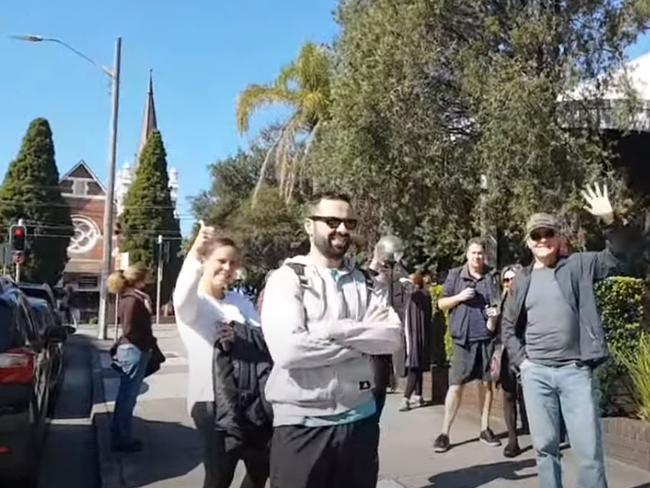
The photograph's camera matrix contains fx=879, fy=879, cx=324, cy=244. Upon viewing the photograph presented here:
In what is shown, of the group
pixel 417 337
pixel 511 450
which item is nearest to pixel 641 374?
pixel 511 450

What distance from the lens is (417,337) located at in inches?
367

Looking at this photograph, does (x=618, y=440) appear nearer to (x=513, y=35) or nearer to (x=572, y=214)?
(x=572, y=214)

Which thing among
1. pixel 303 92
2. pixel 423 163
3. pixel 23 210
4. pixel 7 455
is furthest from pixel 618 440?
pixel 23 210

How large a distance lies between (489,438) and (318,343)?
4402 mm

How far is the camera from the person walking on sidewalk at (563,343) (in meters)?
4.81

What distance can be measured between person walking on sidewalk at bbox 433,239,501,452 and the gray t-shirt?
77.1 inches

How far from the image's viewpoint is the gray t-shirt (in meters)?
4.86

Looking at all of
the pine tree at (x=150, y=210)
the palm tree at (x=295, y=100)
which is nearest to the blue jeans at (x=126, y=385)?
the palm tree at (x=295, y=100)

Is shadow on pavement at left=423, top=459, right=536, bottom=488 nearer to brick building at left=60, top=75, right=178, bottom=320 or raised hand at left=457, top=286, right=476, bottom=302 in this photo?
raised hand at left=457, top=286, right=476, bottom=302

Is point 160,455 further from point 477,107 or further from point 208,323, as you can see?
point 477,107

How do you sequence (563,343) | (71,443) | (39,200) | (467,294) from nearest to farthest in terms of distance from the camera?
(563,343) < (467,294) < (71,443) < (39,200)

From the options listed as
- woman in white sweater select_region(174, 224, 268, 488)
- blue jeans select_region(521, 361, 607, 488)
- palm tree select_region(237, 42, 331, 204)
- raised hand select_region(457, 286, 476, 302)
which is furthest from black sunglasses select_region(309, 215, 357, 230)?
palm tree select_region(237, 42, 331, 204)

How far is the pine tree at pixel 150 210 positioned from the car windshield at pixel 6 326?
137ft

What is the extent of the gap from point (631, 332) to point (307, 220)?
4.73 metres
